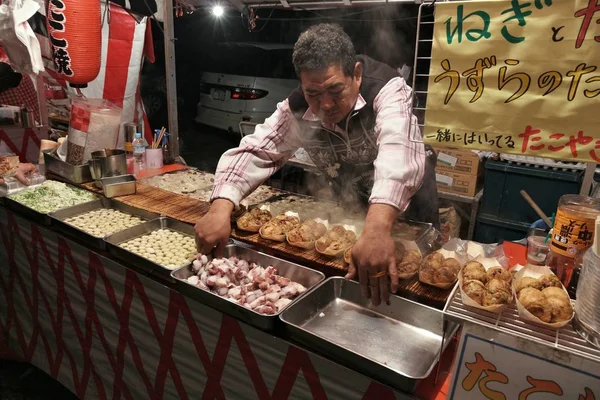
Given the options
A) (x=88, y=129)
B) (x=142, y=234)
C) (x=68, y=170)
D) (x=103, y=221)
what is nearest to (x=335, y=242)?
(x=142, y=234)

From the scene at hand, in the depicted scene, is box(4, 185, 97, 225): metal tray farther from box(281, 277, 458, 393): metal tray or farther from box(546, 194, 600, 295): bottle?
box(546, 194, 600, 295): bottle

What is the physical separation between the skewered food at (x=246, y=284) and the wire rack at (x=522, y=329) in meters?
0.85

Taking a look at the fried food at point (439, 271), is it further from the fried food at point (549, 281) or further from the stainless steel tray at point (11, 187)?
the stainless steel tray at point (11, 187)

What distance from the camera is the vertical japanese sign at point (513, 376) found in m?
1.14

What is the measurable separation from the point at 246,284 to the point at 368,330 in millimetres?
663

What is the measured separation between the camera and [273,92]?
9.23 m

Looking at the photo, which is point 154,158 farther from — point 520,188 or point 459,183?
point 520,188

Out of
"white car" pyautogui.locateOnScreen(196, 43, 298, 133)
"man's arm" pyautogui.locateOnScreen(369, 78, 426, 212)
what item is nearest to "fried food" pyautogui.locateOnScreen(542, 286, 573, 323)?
"man's arm" pyautogui.locateOnScreen(369, 78, 426, 212)

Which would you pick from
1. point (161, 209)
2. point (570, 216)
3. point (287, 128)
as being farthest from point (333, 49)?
point (161, 209)

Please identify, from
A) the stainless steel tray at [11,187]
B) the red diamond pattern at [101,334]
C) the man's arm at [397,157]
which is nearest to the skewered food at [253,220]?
the red diamond pattern at [101,334]

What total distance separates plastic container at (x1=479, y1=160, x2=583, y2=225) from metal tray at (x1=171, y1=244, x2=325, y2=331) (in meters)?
3.96

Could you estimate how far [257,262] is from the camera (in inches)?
92.7

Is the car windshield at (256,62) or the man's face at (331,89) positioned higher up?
the car windshield at (256,62)

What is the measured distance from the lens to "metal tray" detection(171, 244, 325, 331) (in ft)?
5.98
